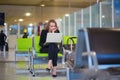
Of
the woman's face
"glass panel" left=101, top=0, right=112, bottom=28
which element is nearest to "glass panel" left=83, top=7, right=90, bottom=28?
"glass panel" left=101, top=0, right=112, bottom=28

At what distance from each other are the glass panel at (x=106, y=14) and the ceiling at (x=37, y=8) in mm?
4973

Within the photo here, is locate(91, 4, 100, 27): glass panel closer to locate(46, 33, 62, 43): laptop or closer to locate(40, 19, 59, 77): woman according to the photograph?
locate(40, 19, 59, 77): woman

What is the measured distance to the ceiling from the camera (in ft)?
51.6

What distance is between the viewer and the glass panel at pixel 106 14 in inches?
387

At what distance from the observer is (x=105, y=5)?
10477 mm

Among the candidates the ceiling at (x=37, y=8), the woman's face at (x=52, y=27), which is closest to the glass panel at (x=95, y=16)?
the ceiling at (x=37, y=8)

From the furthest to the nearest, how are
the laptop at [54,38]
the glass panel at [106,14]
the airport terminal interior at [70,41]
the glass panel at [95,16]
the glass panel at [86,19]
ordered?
the glass panel at [86,19] < the glass panel at [95,16] < the glass panel at [106,14] < the laptop at [54,38] < the airport terminal interior at [70,41]

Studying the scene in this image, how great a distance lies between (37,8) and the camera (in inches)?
654

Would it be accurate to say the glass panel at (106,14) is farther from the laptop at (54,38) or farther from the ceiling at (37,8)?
the ceiling at (37,8)

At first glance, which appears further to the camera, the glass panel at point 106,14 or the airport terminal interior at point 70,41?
the glass panel at point 106,14

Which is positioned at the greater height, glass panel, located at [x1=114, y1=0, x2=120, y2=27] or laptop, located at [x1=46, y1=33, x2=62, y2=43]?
glass panel, located at [x1=114, y1=0, x2=120, y2=27]

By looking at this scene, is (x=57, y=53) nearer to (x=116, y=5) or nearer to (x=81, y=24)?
(x=116, y=5)

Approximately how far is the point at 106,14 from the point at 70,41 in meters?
4.01

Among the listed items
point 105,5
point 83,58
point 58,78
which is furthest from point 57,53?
point 105,5
